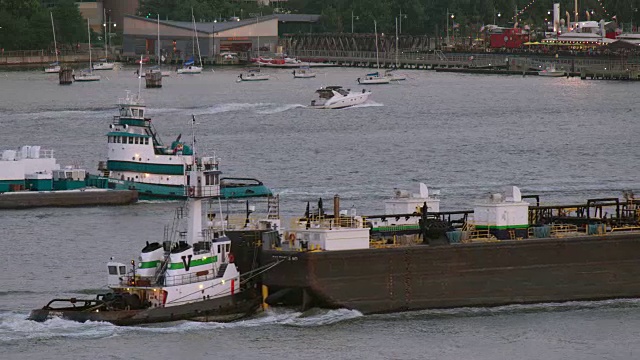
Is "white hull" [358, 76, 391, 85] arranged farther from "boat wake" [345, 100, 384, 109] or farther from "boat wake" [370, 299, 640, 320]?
"boat wake" [370, 299, 640, 320]

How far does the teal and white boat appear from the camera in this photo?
7925 cm

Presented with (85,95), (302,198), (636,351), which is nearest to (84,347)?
(636,351)

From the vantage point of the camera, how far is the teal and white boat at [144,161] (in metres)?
79.2

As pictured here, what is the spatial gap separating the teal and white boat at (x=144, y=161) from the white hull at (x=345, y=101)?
61407 millimetres

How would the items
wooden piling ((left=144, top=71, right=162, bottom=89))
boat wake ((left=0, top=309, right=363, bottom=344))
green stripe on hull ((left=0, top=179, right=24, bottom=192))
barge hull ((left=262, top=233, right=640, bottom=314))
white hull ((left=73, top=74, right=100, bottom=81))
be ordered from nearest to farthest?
boat wake ((left=0, top=309, right=363, bottom=344)) < barge hull ((left=262, top=233, right=640, bottom=314)) < green stripe on hull ((left=0, top=179, right=24, bottom=192)) < wooden piling ((left=144, top=71, right=162, bottom=89)) < white hull ((left=73, top=74, right=100, bottom=81))

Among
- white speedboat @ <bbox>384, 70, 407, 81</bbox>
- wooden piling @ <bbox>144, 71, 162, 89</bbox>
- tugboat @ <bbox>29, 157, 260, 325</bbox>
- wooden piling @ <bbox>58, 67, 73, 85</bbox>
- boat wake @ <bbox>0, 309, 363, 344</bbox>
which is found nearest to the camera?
boat wake @ <bbox>0, 309, 363, 344</bbox>

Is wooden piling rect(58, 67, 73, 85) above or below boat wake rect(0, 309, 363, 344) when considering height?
above

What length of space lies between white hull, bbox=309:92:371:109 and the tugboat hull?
303ft

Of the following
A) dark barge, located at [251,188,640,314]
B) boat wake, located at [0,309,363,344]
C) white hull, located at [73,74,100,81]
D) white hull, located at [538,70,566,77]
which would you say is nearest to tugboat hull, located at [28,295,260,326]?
boat wake, located at [0,309,363,344]

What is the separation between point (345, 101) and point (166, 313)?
95518 millimetres

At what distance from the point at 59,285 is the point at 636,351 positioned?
725 inches

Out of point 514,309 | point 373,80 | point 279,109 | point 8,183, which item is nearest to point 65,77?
point 373,80

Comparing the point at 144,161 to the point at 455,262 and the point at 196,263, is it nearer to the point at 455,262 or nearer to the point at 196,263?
the point at 196,263

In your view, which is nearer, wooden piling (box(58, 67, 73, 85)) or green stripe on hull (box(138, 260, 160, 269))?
green stripe on hull (box(138, 260, 160, 269))
